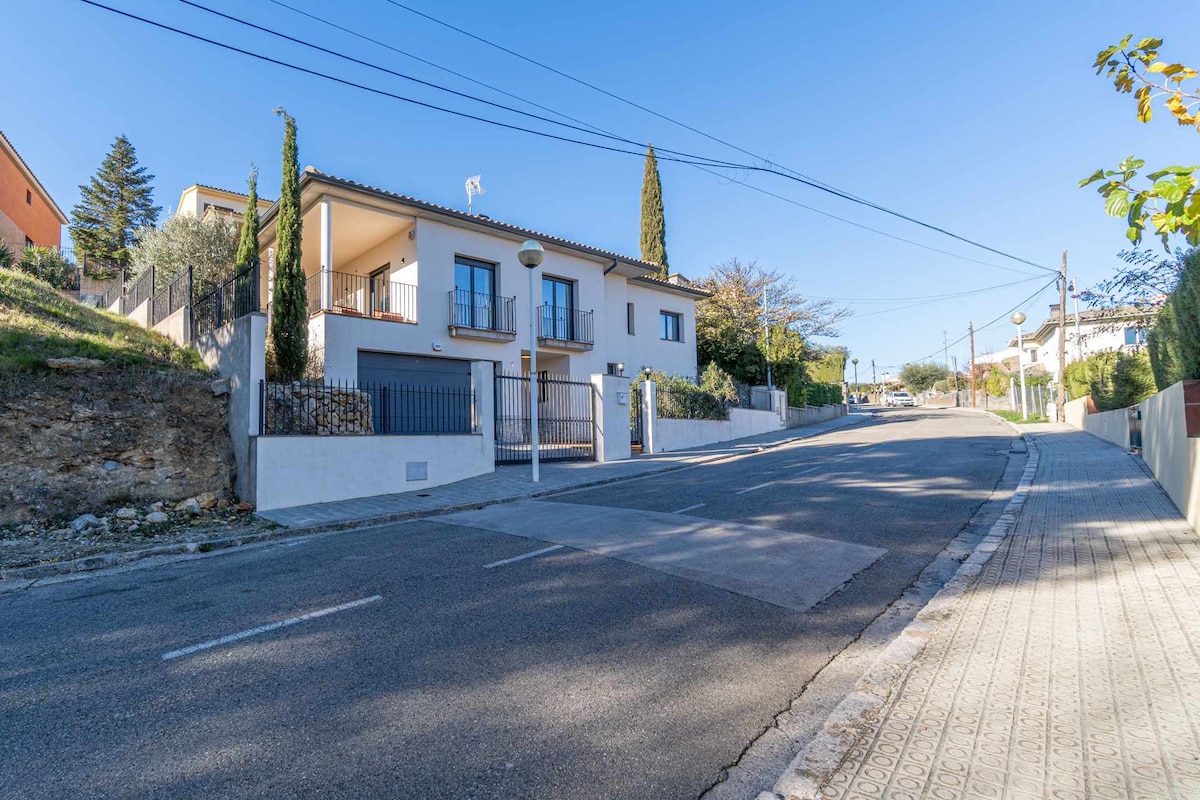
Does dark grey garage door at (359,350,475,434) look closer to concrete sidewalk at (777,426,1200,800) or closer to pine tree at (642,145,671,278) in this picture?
concrete sidewalk at (777,426,1200,800)

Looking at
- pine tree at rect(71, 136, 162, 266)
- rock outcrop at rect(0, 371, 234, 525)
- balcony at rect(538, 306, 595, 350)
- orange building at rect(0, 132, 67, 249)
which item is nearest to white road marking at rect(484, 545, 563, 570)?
rock outcrop at rect(0, 371, 234, 525)

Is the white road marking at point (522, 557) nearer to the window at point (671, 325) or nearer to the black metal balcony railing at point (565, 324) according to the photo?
the black metal balcony railing at point (565, 324)

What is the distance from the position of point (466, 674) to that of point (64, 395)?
9.37 metres

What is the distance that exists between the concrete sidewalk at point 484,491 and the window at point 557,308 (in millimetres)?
6205

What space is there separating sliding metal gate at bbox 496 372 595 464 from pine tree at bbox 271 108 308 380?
480 centimetres

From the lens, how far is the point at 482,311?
1875 centimetres

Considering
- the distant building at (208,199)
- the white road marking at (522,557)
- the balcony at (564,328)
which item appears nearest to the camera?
the white road marking at (522,557)

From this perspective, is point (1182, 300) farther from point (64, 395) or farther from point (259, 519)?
point (64, 395)

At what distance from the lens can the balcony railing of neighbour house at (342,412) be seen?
10398 mm

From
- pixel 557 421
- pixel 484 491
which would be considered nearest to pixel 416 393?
pixel 484 491

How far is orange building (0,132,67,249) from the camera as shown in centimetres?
2527

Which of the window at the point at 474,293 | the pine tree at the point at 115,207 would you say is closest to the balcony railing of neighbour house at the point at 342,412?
the window at the point at 474,293

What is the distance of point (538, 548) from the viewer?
21.9ft

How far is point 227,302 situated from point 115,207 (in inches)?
1594
